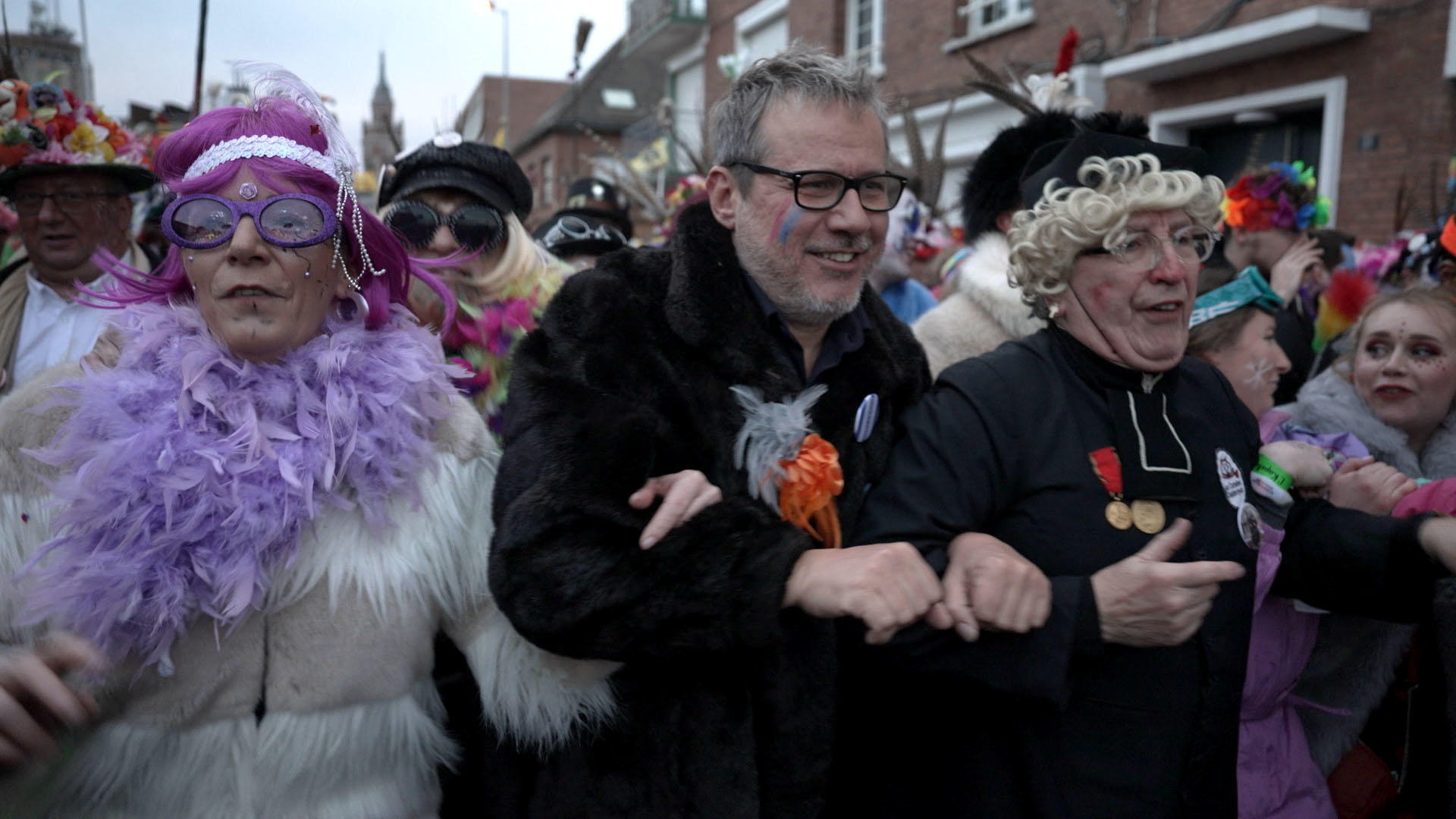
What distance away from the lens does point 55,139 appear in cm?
370

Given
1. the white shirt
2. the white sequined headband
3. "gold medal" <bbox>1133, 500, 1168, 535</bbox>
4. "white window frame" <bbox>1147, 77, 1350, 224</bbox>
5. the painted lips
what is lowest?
"gold medal" <bbox>1133, 500, 1168, 535</bbox>

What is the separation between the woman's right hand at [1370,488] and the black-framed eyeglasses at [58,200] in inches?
178

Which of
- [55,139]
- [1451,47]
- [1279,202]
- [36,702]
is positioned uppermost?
[1451,47]

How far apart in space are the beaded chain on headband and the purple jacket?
81.7 inches

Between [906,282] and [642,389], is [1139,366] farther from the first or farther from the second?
[906,282]

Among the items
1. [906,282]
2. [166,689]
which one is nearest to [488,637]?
[166,689]

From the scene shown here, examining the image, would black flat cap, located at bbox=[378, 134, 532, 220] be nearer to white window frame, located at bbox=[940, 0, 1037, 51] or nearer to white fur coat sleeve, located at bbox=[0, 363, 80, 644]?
white fur coat sleeve, located at bbox=[0, 363, 80, 644]

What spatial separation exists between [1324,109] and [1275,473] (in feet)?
26.8

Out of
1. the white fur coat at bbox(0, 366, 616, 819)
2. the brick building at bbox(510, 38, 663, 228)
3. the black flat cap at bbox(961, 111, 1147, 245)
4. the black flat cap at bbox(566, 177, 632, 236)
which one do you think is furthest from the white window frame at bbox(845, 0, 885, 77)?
the white fur coat at bbox(0, 366, 616, 819)

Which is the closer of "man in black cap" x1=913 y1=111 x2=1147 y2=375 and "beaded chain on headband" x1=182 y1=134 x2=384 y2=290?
"beaded chain on headband" x1=182 y1=134 x2=384 y2=290

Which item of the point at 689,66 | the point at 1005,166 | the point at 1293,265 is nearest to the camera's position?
the point at 1005,166

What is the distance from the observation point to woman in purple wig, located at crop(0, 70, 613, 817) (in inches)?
61.6

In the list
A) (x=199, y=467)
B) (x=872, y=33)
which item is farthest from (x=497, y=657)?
(x=872, y=33)

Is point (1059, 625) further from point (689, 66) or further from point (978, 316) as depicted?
point (689, 66)
